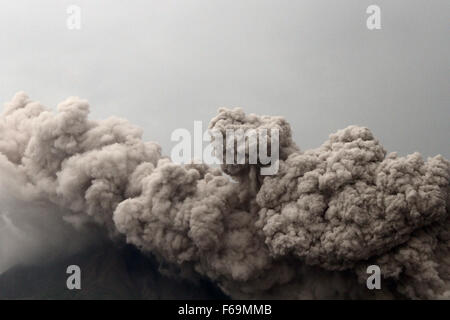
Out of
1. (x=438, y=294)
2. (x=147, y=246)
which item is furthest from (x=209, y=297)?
(x=438, y=294)

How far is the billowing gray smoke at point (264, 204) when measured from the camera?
24750 mm

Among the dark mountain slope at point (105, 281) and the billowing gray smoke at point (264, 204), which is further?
the dark mountain slope at point (105, 281)

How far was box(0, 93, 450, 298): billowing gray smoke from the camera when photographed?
81.2 ft

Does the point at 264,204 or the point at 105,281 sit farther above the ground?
the point at 264,204

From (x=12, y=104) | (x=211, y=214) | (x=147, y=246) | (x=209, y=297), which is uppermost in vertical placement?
(x=12, y=104)

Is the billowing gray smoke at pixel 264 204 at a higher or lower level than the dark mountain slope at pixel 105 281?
higher

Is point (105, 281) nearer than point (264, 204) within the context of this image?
No

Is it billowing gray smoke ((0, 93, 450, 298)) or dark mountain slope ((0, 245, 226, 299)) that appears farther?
dark mountain slope ((0, 245, 226, 299))

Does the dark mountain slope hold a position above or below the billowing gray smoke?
below

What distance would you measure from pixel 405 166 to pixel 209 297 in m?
14.1

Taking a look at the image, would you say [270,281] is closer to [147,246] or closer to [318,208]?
[318,208]

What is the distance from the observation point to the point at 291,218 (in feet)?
84.2

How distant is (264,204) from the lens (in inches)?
1064

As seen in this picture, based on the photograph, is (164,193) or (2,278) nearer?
(164,193)
